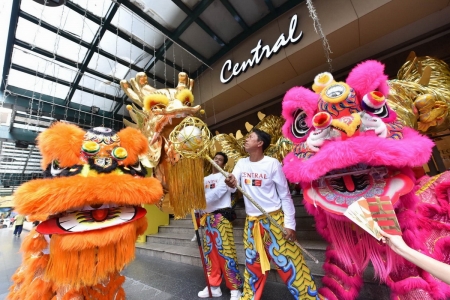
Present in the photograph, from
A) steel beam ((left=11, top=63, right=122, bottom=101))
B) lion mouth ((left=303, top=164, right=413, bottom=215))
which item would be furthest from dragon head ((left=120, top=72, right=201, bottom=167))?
steel beam ((left=11, top=63, right=122, bottom=101))

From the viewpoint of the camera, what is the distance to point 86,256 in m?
1.25

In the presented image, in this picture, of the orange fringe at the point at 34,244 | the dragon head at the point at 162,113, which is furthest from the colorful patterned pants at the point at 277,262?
the orange fringe at the point at 34,244

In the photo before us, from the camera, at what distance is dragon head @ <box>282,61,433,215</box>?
1137 mm

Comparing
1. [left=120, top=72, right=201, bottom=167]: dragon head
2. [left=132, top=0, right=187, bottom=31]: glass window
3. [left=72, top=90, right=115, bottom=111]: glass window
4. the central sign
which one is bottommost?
[left=120, top=72, right=201, bottom=167]: dragon head

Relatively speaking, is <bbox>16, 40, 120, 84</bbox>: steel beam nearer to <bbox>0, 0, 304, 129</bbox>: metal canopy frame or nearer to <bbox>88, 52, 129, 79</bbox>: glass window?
<bbox>0, 0, 304, 129</bbox>: metal canopy frame

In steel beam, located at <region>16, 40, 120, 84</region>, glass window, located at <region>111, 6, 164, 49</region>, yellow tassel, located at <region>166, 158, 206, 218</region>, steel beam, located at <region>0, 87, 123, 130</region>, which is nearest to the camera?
yellow tassel, located at <region>166, 158, 206, 218</region>

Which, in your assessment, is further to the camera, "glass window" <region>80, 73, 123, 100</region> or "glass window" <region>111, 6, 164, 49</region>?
"glass window" <region>80, 73, 123, 100</region>

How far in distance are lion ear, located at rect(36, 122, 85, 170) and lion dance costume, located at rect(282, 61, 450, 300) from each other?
4.68 feet

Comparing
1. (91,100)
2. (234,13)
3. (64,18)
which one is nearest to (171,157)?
(234,13)

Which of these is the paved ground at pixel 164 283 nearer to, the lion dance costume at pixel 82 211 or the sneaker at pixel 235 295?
the sneaker at pixel 235 295

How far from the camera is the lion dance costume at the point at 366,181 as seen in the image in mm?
1152

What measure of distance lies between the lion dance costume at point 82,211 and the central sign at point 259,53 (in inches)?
141

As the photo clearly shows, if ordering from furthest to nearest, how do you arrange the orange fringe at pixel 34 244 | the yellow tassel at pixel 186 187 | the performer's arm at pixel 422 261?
the yellow tassel at pixel 186 187
the orange fringe at pixel 34 244
the performer's arm at pixel 422 261

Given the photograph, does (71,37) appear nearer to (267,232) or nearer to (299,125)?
(299,125)
